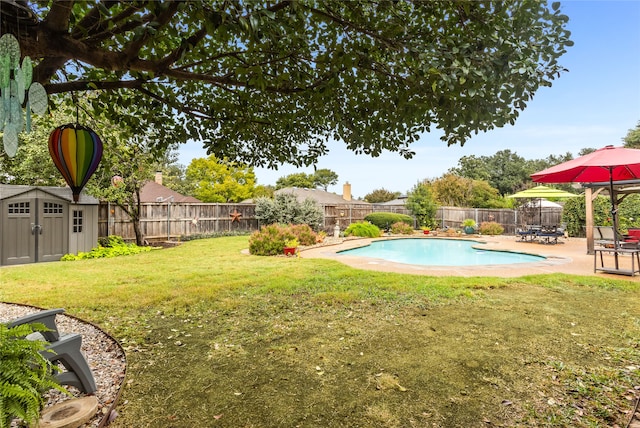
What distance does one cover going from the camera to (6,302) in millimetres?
4824

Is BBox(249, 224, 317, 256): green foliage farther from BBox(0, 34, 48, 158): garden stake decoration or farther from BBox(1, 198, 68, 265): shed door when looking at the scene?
BBox(0, 34, 48, 158): garden stake decoration

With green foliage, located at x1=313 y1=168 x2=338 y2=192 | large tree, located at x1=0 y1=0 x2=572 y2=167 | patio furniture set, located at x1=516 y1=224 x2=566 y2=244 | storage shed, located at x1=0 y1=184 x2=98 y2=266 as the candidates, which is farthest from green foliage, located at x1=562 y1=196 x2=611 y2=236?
green foliage, located at x1=313 y1=168 x2=338 y2=192

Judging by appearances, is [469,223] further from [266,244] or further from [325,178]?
[325,178]

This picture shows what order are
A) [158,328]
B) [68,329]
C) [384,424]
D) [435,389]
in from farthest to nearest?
[158,328], [68,329], [435,389], [384,424]

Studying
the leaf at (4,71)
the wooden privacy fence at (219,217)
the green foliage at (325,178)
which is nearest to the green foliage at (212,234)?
the wooden privacy fence at (219,217)

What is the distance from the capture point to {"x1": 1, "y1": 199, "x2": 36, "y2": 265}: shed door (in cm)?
842

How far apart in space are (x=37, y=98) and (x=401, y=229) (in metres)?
16.8

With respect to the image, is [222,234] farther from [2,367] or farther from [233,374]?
[2,367]

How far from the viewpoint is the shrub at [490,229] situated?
17.3m

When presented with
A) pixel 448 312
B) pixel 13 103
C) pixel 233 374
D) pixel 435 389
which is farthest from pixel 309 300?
pixel 13 103

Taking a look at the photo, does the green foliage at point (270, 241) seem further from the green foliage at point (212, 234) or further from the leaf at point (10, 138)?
the leaf at point (10, 138)

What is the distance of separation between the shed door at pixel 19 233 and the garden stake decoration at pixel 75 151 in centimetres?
807

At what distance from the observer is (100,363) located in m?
3.04

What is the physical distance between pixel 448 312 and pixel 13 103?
480cm
